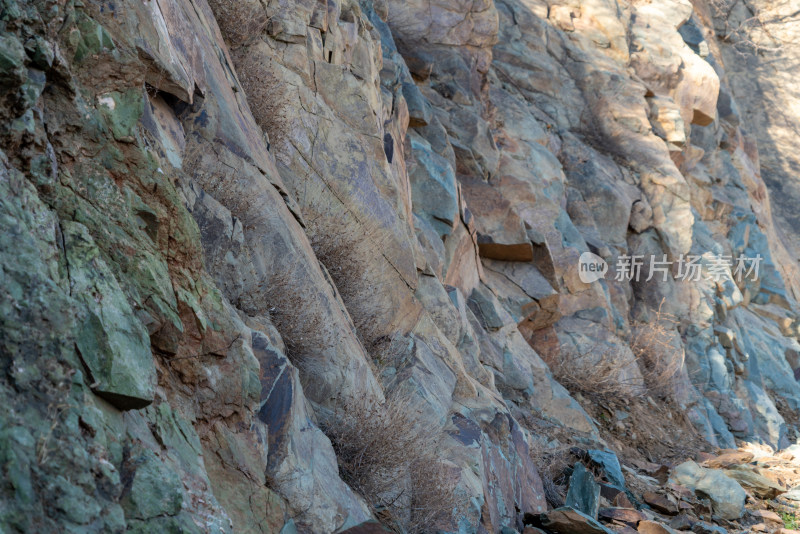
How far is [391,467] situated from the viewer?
12.1ft

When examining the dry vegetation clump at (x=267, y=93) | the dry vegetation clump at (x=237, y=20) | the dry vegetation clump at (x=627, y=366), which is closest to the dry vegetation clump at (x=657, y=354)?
the dry vegetation clump at (x=627, y=366)

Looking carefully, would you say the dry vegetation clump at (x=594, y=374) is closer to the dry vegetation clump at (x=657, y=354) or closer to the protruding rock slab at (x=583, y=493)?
the dry vegetation clump at (x=657, y=354)

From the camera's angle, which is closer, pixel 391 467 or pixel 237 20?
pixel 391 467

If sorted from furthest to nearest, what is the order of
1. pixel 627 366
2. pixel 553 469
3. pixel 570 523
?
pixel 627 366, pixel 553 469, pixel 570 523

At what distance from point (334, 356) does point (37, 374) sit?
216cm

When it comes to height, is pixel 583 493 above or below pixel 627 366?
above

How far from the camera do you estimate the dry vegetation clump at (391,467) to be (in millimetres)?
3557

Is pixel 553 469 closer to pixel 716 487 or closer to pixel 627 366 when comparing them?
pixel 716 487

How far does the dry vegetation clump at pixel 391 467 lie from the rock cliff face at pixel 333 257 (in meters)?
0.06

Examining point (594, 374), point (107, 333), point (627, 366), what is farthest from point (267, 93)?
point (627, 366)

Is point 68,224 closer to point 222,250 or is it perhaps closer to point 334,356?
point 222,250

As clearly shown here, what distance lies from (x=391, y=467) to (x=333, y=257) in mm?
1694

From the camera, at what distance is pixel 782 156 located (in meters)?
18.2

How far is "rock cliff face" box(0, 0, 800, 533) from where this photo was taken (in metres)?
2.17
